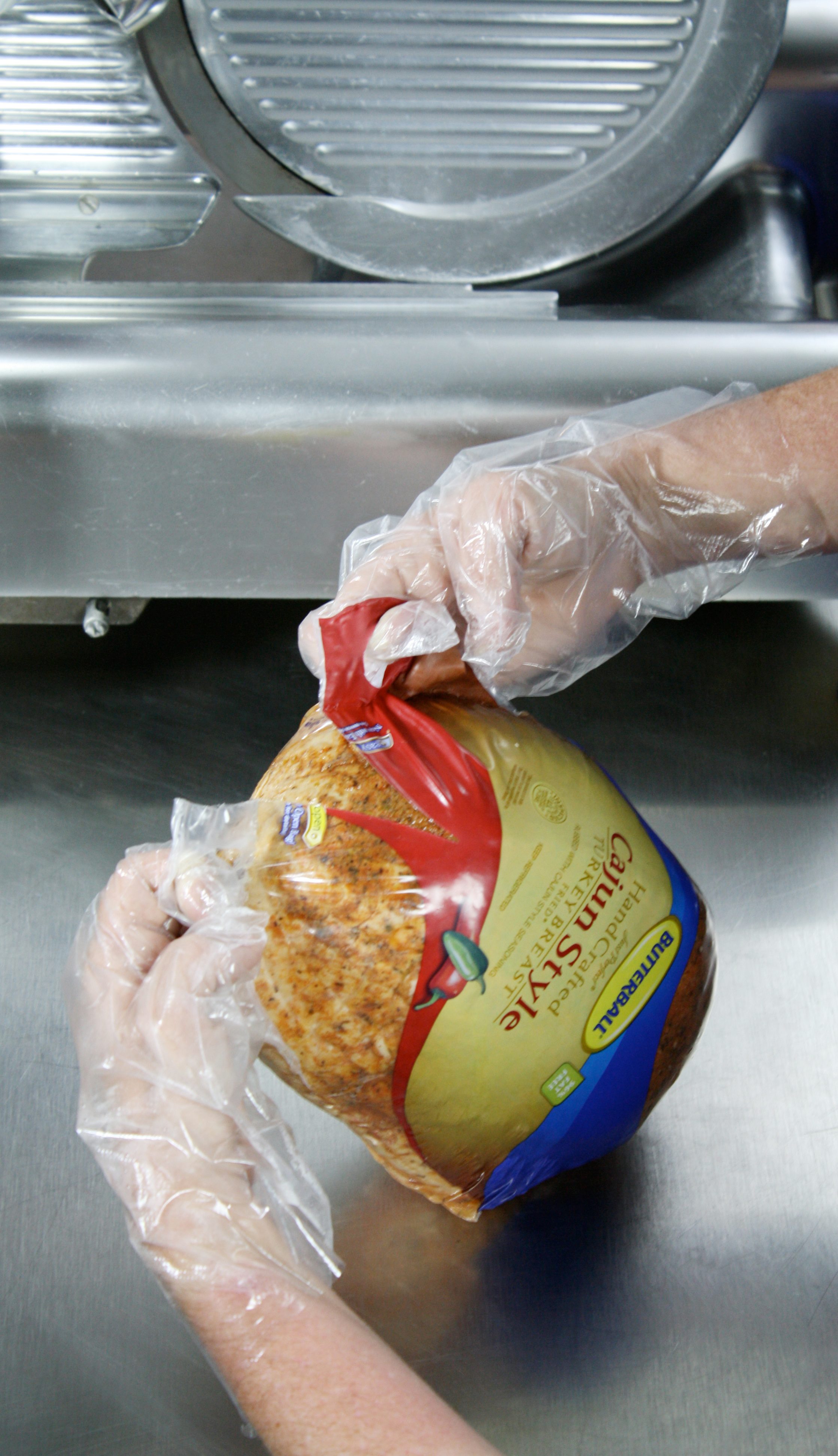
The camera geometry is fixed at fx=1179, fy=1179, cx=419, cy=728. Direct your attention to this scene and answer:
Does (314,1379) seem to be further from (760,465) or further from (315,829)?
(760,465)

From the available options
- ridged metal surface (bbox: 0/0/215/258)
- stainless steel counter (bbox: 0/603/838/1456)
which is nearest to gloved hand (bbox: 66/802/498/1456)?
stainless steel counter (bbox: 0/603/838/1456)

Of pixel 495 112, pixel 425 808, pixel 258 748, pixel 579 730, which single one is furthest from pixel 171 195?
pixel 425 808

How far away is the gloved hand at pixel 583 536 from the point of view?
0.89 m

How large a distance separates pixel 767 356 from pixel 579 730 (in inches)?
16.8

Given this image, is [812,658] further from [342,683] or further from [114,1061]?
[114,1061]

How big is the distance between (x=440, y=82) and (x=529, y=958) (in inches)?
36.7

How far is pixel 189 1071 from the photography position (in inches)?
28.8

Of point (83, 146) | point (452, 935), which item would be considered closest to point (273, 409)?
point (83, 146)

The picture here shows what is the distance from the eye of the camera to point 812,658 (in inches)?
53.1

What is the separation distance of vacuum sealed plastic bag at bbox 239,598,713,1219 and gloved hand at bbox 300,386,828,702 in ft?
0.25

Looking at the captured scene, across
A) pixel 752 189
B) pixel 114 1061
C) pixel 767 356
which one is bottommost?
pixel 114 1061

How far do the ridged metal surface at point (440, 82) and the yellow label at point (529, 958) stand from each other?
0.73 metres

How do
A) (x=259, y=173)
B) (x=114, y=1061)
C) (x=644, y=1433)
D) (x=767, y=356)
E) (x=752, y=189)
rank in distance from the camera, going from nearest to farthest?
(x=114, y=1061), (x=644, y=1433), (x=767, y=356), (x=259, y=173), (x=752, y=189)

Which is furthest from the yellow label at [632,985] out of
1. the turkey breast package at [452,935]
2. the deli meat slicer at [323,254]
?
the deli meat slicer at [323,254]
